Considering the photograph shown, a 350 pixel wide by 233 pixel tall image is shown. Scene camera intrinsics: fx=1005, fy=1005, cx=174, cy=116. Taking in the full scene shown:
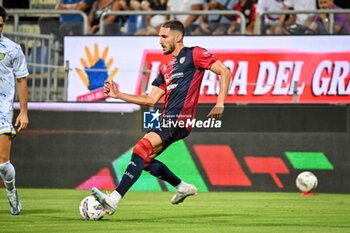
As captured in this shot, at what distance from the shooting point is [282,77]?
19047 millimetres

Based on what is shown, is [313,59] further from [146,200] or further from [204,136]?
[146,200]

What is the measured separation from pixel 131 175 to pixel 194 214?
150 cm

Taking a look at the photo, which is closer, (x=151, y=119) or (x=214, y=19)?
(x=151, y=119)

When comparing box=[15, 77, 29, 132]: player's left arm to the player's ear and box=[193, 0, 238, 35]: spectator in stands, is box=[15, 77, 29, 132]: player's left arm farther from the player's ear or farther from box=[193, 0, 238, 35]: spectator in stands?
box=[193, 0, 238, 35]: spectator in stands

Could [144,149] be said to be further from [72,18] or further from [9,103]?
[72,18]

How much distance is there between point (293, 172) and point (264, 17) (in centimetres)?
321

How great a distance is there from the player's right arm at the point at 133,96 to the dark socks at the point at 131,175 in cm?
66

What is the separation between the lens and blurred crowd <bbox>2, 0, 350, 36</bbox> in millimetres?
19172

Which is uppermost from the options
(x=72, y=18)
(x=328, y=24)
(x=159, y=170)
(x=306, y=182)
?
(x=328, y=24)

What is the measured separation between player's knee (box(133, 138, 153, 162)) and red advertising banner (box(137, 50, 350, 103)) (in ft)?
23.3

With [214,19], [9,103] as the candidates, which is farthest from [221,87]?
[214,19]

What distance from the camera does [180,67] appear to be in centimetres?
1241

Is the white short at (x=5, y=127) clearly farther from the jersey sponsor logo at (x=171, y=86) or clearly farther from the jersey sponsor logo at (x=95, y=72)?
the jersey sponsor logo at (x=95, y=72)

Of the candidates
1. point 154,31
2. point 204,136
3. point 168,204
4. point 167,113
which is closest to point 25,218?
point 167,113
